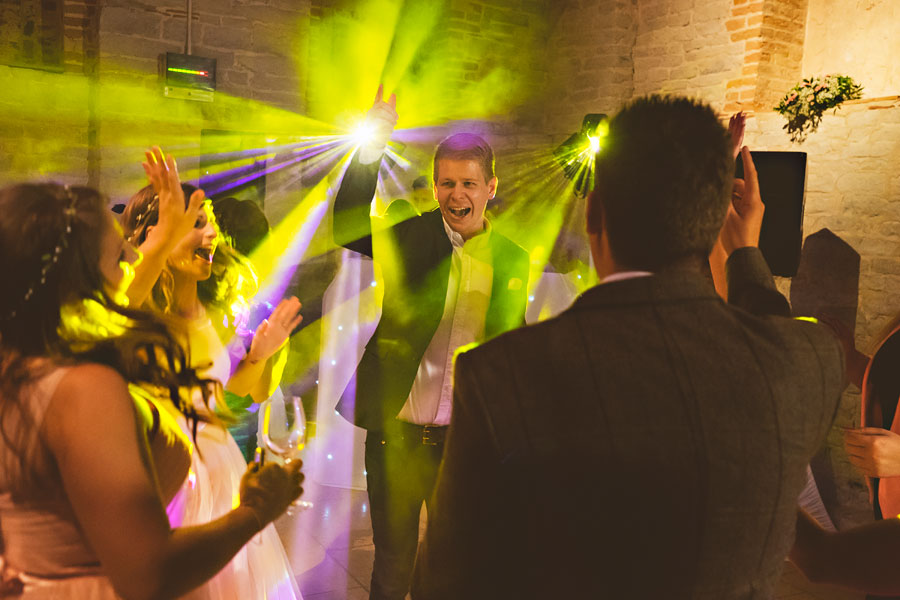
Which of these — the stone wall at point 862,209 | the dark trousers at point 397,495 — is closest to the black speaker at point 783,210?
the stone wall at point 862,209

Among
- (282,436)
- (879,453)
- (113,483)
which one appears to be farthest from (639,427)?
(879,453)

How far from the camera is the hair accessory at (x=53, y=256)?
1247 millimetres

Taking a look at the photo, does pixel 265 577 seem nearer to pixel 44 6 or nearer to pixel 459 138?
pixel 459 138

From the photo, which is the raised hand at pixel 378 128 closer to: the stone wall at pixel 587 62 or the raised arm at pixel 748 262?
the raised arm at pixel 748 262

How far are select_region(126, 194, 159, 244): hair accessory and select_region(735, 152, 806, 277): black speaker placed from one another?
3184mm

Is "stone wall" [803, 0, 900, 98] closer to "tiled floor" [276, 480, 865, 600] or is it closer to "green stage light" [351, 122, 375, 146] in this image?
"tiled floor" [276, 480, 865, 600]

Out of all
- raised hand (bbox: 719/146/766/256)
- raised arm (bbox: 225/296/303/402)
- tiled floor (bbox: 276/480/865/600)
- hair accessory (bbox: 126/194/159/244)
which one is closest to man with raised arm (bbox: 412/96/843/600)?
raised hand (bbox: 719/146/766/256)

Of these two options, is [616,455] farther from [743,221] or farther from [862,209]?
[862,209]

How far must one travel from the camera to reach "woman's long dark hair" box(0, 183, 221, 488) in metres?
1.22

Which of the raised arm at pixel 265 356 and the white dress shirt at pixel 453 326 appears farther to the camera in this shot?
the white dress shirt at pixel 453 326

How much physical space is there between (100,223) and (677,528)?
3.69 feet

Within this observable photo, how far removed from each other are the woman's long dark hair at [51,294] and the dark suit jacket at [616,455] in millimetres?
699

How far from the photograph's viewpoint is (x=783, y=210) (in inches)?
160

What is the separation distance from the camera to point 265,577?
2.13 meters
